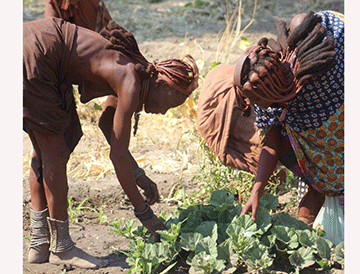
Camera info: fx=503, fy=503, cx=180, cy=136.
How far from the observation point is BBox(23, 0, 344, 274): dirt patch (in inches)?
128

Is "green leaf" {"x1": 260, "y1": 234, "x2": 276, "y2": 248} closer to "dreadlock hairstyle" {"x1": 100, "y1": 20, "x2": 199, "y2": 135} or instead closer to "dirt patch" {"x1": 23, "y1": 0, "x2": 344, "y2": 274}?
"dirt patch" {"x1": 23, "y1": 0, "x2": 344, "y2": 274}

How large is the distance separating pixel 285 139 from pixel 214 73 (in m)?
1.00

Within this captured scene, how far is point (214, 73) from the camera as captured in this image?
3859mm

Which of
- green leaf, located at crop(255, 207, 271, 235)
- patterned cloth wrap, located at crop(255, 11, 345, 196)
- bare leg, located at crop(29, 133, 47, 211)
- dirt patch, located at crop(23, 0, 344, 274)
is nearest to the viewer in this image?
patterned cloth wrap, located at crop(255, 11, 345, 196)

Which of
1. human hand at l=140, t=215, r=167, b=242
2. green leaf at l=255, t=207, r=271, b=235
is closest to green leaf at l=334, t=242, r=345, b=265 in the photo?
green leaf at l=255, t=207, r=271, b=235

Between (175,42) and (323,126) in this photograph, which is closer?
(323,126)

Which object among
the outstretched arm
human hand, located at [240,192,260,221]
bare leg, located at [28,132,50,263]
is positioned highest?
the outstretched arm

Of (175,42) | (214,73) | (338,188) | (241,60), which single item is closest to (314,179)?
(338,188)

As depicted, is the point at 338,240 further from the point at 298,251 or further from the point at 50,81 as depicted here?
the point at 50,81

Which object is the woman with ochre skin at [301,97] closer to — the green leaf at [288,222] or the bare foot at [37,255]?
the green leaf at [288,222]

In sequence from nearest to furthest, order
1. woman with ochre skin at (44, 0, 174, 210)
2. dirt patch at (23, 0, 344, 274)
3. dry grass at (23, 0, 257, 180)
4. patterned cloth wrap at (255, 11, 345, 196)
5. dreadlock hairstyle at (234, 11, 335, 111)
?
dreadlock hairstyle at (234, 11, 335, 111) → patterned cloth wrap at (255, 11, 345, 196) → dirt patch at (23, 0, 344, 274) → woman with ochre skin at (44, 0, 174, 210) → dry grass at (23, 0, 257, 180)

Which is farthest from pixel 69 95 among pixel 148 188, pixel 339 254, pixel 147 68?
pixel 339 254

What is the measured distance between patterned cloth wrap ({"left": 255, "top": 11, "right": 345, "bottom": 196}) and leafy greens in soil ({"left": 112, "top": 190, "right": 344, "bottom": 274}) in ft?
1.20

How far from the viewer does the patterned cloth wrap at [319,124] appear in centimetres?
262
